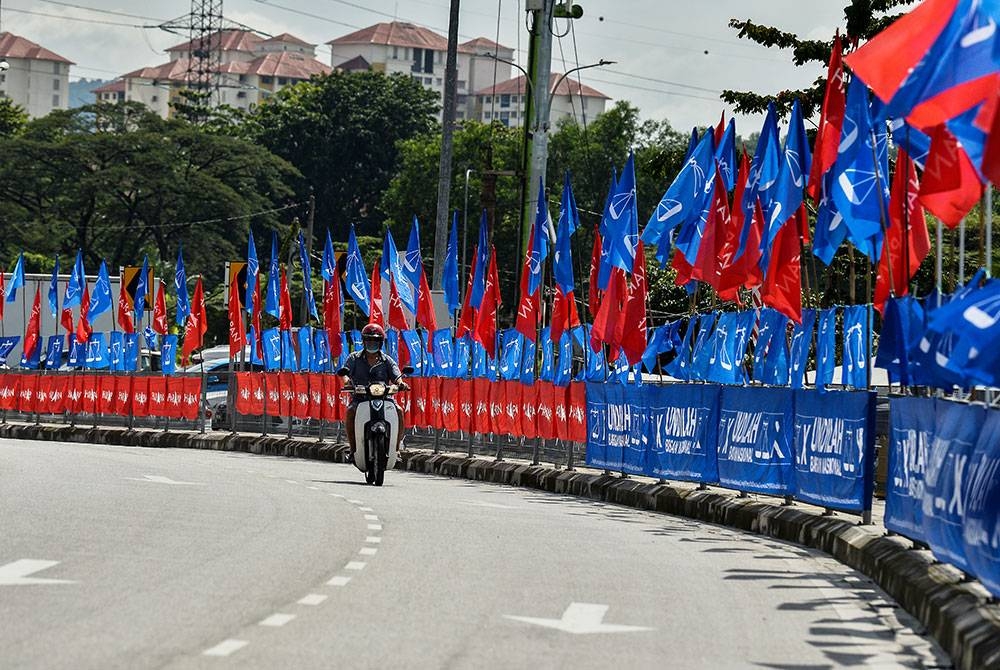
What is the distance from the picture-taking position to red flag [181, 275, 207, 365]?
147 feet

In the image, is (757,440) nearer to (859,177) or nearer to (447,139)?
(859,177)

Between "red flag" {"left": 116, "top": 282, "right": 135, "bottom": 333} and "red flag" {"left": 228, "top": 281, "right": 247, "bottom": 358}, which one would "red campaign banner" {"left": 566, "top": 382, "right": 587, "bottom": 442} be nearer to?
"red flag" {"left": 228, "top": 281, "right": 247, "bottom": 358}

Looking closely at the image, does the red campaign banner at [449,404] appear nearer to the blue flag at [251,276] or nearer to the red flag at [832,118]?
the blue flag at [251,276]

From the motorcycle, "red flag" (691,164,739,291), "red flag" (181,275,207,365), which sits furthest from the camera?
"red flag" (181,275,207,365)

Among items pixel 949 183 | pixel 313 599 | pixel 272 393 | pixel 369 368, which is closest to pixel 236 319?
pixel 272 393

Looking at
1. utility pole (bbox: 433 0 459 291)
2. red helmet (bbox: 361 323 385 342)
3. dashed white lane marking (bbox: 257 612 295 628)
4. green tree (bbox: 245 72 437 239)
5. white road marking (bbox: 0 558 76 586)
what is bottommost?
dashed white lane marking (bbox: 257 612 295 628)

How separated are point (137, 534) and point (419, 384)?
1906 cm

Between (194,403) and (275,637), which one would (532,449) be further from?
(275,637)

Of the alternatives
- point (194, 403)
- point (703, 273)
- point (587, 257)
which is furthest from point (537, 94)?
point (587, 257)

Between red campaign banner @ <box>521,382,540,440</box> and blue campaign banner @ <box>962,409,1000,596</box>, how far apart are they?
56.8ft

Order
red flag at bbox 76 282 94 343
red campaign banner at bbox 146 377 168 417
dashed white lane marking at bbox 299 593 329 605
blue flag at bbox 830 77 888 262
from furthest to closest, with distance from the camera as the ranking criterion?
1. red flag at bbox 76 282 94 343
2. red campaign banner at bbox 146 377 168 417
3. blue flag at bbox 830 77 888 262
4. dashed white lane marking at bbox 299 593 329 605

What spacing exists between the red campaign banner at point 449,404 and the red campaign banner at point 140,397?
13960mm

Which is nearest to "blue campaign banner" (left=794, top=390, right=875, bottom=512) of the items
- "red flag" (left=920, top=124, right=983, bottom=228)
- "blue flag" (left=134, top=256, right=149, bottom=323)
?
"red flag" (left=920, top=124, right=983, bottom=228)

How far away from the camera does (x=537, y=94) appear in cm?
3178
